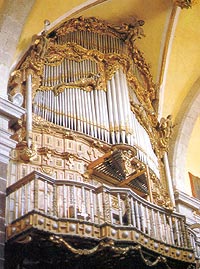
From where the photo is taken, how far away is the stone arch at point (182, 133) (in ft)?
45.7

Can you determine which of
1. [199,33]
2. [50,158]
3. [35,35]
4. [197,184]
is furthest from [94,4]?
[197,184]

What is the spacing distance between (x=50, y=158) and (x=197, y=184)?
5419 millimetres

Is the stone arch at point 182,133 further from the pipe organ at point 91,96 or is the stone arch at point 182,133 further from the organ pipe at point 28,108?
the organ pipe at point 28,108

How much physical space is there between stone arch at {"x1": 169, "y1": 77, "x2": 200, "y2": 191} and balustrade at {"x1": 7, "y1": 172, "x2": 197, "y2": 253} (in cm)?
329

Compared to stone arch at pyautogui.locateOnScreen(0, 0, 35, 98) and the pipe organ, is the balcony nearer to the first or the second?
the pipe organ

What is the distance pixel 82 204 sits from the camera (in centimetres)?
975

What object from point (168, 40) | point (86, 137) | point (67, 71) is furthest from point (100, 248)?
point (168, 40)

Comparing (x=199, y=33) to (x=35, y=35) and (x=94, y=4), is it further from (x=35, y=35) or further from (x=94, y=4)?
(x=35, y=35)

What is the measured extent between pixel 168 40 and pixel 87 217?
614cm

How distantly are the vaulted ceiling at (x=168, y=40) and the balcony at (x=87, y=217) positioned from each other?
15.0 feet

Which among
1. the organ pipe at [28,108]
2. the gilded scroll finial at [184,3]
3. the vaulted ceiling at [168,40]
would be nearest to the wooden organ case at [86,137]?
the organ pipe at [28,108]

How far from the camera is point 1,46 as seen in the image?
11227 mm

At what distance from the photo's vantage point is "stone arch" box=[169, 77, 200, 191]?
1394 cm

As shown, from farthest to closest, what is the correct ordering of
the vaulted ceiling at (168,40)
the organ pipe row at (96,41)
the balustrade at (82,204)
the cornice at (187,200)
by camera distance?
the vaulted ceiling at (168,40) → the cornice at (187,200) → the organ pipe row at (96,41) → the balustrade at (82,204)
